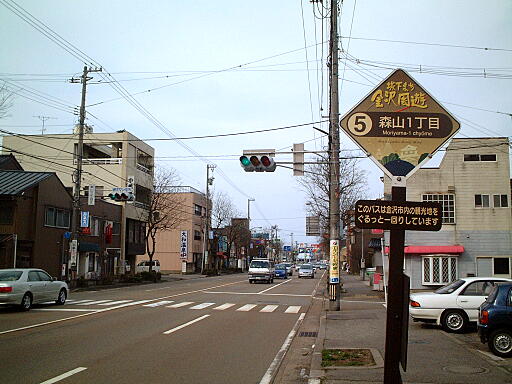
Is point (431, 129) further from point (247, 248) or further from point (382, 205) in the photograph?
point (247, 248)

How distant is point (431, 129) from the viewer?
6812mm

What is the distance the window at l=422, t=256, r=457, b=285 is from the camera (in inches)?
1137

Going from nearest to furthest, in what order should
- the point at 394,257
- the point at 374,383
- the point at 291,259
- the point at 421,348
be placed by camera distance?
1. the point at 394,257
2. the point at 374,383
3. the point at 421,348
4. the point at 291,259

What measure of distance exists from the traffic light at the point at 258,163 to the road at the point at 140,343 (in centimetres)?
545

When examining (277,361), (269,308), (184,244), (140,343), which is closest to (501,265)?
(269,308)

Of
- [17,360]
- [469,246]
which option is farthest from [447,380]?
[469,246]

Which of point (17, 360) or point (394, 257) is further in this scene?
A: point (17, 360)

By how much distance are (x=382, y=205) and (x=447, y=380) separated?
333cm

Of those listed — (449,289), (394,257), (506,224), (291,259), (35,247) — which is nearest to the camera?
(394,257)

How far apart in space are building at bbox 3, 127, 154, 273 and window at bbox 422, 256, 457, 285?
3071 cm

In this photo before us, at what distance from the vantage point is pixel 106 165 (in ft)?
170

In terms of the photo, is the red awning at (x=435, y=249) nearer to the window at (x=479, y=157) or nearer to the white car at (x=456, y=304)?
the window at (x=479, y=157)

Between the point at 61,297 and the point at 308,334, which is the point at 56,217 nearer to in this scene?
the point at 61,297

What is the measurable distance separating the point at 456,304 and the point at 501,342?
3514 mm
